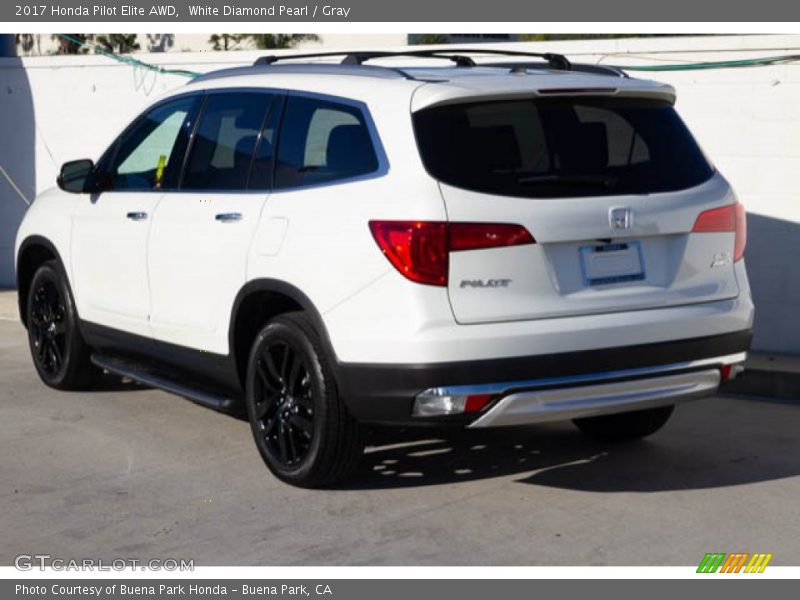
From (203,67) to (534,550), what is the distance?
25.5 feet

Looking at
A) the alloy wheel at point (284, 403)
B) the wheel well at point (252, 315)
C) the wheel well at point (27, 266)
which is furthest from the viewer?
the wheel well at point (27, 266)

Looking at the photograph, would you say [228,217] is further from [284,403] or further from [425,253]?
[425,253]

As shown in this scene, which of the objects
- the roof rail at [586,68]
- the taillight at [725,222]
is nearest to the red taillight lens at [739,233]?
the taillight at [725,222]

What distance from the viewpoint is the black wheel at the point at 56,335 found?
856cm

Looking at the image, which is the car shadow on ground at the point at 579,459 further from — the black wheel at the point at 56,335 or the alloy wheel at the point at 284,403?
the black wheel at the point at 56,335

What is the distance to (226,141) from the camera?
7.24 meters

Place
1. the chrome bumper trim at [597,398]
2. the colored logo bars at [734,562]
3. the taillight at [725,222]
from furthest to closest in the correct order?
the taillight at [725,222] → the chrome bumper trim at [597,398] → the colored logo bars at [734,562]

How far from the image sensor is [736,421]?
810cm

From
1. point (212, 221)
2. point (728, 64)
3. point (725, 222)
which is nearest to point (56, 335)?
point (212, 221)

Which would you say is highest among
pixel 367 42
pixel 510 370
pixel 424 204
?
pixel 424 204

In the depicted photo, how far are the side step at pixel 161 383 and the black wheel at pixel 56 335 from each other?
198 millimetres
